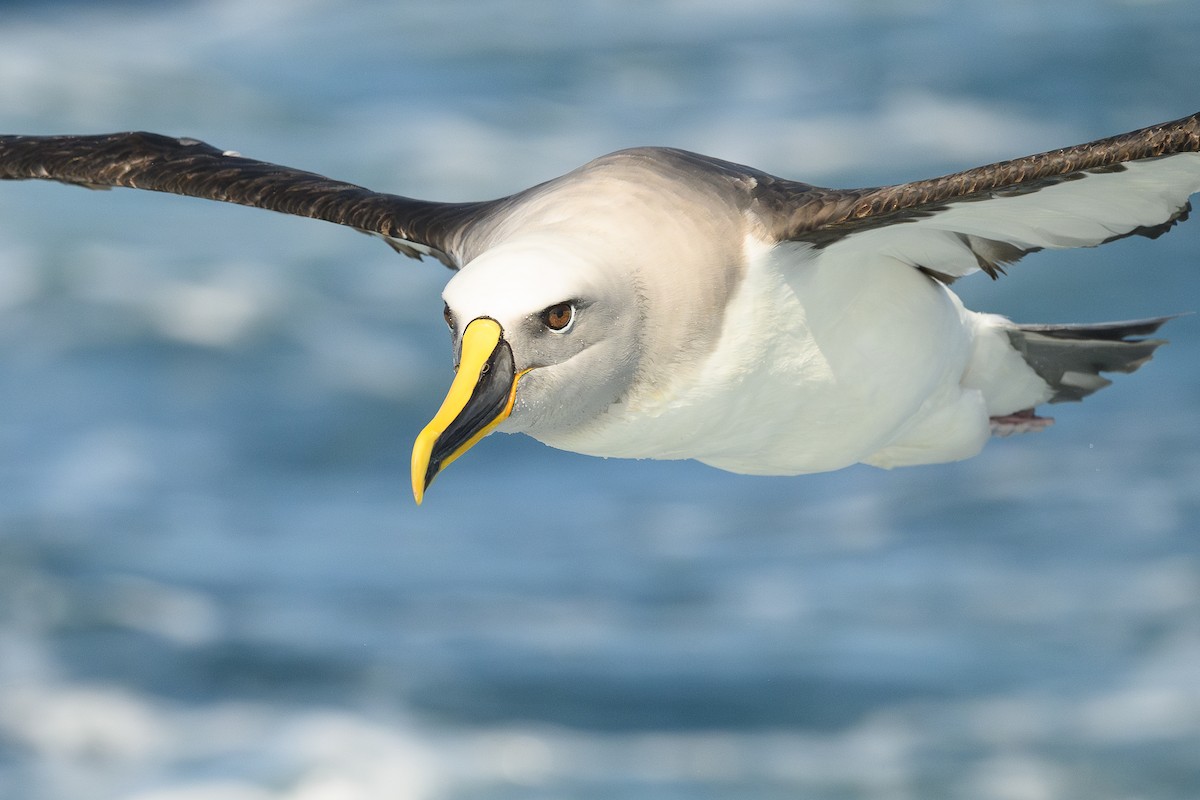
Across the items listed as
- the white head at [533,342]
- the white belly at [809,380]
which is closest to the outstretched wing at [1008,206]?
the white belly at [809,380]

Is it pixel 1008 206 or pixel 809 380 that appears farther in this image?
pixel 809 380

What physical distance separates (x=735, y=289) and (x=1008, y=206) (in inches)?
57.9

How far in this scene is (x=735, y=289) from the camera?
745 cm

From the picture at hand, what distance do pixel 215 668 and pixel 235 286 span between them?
9.22m

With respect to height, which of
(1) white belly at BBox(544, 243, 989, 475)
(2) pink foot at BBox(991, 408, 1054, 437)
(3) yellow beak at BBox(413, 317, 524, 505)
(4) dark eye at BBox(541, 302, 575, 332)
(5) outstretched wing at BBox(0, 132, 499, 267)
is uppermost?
(5) outstretched wing at BBox(0, 132, 499, 267)

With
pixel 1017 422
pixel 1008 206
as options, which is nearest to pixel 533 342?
pixel 1008 206

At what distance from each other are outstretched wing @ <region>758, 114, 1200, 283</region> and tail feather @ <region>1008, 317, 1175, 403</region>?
5.56 feet

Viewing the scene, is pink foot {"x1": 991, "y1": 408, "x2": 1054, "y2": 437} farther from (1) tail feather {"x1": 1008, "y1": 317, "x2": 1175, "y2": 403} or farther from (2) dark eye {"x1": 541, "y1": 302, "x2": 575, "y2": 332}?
(2) dark eye {"x1": 541, "y1": 302, "x2": 575, "y2": 332}

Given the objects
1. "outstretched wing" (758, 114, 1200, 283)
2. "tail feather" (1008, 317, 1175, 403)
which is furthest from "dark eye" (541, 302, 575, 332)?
"tail feather" (1008, 317, 1175, 403)

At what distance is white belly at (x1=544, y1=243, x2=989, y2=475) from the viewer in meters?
7.39

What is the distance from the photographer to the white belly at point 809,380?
739 centimetres

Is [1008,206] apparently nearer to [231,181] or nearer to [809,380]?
[809,380]

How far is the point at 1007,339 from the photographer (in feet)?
32.7

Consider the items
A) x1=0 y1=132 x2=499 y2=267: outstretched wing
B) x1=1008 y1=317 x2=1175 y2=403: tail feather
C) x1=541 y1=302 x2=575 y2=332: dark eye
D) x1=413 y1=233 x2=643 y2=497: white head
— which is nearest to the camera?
x1=413 y1=233 x2=643 y2=497: white head
